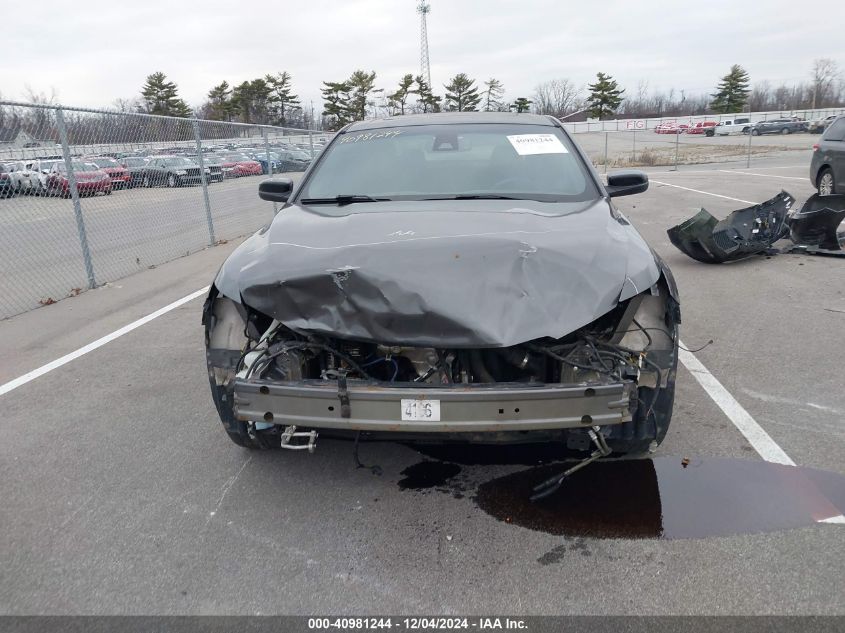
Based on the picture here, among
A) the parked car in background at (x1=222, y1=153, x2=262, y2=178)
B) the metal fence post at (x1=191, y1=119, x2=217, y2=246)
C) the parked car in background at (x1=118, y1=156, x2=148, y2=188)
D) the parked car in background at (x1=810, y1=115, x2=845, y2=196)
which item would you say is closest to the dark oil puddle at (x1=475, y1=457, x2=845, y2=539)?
the parked car in background at (x1=118, y1=156, x2=148, y2=188)

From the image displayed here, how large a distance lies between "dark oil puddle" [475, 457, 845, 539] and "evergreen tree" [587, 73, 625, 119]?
84.6m

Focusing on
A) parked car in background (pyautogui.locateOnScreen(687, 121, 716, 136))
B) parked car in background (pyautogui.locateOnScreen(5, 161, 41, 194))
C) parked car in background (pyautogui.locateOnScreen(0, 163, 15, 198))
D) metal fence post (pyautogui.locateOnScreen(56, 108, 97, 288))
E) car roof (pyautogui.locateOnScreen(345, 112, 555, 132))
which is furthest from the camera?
parked car in background (pyautogui.locateOnScreen(687, 121, 716, 136))

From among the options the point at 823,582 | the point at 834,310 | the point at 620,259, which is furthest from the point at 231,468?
the point at 834,310

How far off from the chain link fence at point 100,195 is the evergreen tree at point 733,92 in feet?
299

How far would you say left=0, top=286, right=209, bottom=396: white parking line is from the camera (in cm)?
469

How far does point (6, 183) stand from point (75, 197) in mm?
1051

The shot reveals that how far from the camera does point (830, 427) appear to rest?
3.58 metres

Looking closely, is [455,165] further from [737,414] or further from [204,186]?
[204,186]

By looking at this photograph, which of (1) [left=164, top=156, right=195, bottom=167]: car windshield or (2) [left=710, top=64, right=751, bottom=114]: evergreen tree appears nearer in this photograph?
(1) [left=164, top=156, right=195, bottom=167]: car windshield

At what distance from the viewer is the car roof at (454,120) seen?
4.64 m

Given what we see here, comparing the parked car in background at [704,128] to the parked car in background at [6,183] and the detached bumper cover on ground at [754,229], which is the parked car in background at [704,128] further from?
the parked car in background at [6,183]

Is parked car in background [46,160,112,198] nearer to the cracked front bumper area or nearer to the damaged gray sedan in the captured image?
the damaged gray sedan

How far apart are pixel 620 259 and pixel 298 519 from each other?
1.82 meters

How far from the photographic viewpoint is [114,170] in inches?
321
